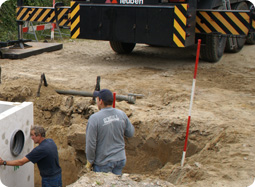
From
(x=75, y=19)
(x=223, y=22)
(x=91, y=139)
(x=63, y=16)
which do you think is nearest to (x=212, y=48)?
(x=223, y=22)

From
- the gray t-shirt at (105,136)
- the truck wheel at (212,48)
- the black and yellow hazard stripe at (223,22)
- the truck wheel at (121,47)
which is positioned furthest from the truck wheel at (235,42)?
the gray t-shirt at (105,136)

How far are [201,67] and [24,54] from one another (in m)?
4.80

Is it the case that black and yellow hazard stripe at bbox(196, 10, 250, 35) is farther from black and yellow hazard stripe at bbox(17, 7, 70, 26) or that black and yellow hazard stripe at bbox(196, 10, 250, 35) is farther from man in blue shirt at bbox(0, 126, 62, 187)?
man in blue shirt at bbox(0, 126, 62, 187)

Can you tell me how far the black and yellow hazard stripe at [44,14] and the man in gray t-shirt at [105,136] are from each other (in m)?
6.48

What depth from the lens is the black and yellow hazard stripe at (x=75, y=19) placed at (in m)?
9.27

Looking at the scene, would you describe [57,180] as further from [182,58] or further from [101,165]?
[182,58]

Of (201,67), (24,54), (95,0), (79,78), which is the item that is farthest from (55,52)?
(201,67)

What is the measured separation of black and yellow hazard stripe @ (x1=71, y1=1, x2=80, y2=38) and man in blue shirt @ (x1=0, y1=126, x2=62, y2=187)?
5.35m

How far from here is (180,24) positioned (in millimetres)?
8242

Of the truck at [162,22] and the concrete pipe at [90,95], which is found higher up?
the truck at [162,22]

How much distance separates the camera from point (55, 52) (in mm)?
10867

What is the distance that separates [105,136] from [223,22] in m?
5.71

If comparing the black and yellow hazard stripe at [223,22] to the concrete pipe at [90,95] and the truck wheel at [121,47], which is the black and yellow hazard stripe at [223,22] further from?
the concrete pipe at [90,95]

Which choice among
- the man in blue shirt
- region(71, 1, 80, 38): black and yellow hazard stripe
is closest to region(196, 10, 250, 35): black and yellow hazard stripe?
region(71, 1, 80, 38): black and yellow hazard stripe
